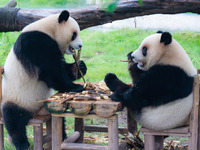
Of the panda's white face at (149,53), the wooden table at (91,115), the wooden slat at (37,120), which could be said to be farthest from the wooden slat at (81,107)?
the panda's white face at (149,53)

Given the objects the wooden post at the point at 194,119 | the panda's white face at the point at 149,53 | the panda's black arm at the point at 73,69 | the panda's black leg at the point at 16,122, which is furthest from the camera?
the panda's black arm at the point at 73,69

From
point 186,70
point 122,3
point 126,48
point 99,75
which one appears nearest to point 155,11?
point 122,3

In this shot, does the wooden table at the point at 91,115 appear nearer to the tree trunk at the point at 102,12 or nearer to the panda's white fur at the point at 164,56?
the panda's white fur at the point at 164,56

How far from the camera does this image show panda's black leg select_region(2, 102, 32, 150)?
370 centimetres

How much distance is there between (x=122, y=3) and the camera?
492 centimetres

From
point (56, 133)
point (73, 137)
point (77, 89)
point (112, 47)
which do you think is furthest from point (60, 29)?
point (112, 47)

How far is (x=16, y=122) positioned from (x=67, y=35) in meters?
1.26

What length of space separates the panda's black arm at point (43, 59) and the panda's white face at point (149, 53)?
30.9 inches

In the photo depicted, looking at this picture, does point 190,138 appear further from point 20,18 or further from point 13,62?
point 20,18

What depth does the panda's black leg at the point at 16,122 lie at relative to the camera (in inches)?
146

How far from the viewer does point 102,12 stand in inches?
197

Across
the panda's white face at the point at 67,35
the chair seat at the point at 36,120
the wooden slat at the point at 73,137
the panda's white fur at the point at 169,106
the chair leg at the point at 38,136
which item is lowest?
the wooden slat at the point at 73,137

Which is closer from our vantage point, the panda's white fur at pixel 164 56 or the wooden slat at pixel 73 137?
the panda's white fur at pixel 164 56

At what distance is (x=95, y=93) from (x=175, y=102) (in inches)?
36.7
